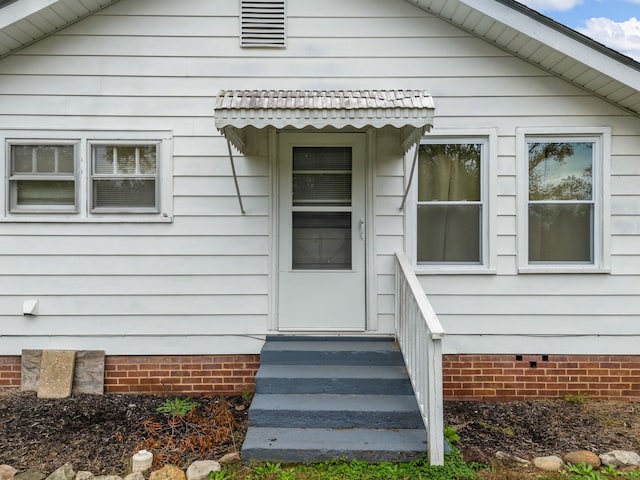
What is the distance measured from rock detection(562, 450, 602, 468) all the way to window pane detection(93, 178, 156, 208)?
14.1 feet

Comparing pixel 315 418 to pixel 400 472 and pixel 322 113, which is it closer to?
pixel 400 472

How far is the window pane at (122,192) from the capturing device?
441 centimetres

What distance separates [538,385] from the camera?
443cm

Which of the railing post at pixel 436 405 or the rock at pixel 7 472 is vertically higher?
the railing post at pixel 436 405

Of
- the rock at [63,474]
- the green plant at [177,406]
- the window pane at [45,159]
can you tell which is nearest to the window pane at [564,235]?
the green plant at [177,406]

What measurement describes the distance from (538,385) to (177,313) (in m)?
3.76

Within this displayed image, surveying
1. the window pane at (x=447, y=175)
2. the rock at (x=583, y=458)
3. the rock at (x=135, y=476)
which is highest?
the window pane at (x=447, y=175)

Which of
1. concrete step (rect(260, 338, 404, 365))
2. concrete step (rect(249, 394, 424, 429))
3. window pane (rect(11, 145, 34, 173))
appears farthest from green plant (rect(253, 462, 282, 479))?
window pane (rect(11, 145, 34, 173))

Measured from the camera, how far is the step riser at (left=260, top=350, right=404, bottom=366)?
4051 mm

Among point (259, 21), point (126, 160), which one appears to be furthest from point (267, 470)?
point (259, 21)

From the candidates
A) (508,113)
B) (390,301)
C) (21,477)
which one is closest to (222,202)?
(390,301)

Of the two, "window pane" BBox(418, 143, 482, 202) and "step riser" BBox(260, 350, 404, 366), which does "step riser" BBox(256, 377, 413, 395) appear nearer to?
"step riser" BBox(260, 350, 404, 366)

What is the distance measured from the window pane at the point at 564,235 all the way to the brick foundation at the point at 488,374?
1024mm

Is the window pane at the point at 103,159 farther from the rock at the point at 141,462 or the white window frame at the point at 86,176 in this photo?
the rock at the point at 141,462
